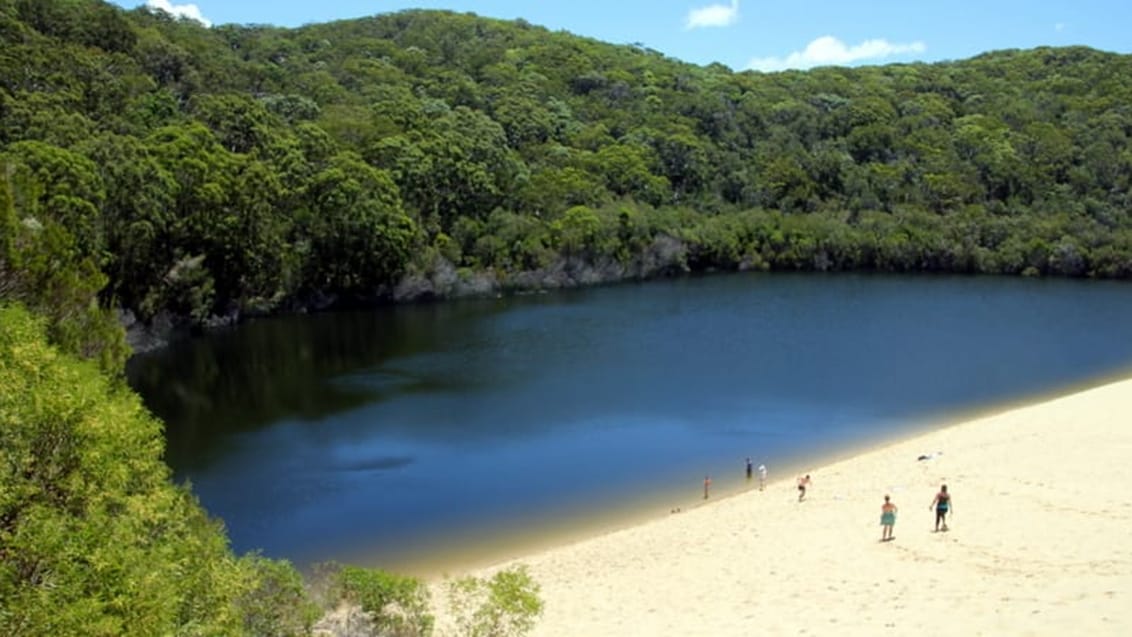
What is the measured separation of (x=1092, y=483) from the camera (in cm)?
2631

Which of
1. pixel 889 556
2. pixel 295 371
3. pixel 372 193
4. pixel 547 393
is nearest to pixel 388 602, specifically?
pixel 889 556

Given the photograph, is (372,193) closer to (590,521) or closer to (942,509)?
(590,521)

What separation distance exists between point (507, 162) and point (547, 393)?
49.0m

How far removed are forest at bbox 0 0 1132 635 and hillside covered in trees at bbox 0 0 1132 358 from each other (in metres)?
0.29

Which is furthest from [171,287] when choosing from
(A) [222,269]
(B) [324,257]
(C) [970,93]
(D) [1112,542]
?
(C) [970,93]

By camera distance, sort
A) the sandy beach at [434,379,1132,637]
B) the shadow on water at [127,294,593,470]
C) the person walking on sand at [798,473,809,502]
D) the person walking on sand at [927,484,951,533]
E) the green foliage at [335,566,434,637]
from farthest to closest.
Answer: the shadow on water at [127,294,593,470]
the person walking on sand at [798,473,809,502]
the person walking on sand at [927,484,951,533]
the sandy beach at [434,379,1132,637]
the green foliage at [335,566,434,637]

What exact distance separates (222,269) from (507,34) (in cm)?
10160

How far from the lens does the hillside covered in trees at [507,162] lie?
60.0m

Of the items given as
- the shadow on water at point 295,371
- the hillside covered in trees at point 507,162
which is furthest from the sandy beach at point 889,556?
the hillside covered in trees at point 507,162

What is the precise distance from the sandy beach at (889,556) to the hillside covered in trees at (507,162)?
36.7m

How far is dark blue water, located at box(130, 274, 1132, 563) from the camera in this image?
104ft

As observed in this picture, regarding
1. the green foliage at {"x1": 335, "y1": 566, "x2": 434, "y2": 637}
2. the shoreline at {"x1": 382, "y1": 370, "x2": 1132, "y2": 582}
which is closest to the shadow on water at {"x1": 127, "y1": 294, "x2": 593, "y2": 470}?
the shoreline at {"x1": 382, "y1": 370, "x2": 1132, "y2": 582}

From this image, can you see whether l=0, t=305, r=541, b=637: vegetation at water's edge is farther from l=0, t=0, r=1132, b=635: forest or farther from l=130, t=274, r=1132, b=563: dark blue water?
l=130, t=274, r=1132, b=563: dark blue water

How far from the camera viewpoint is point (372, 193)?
7156 centimetres
